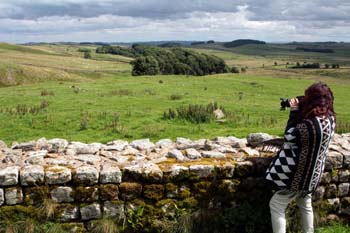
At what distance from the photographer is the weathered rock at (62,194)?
6.01 metres

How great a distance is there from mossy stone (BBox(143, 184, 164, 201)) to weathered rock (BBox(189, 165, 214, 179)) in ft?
1.80

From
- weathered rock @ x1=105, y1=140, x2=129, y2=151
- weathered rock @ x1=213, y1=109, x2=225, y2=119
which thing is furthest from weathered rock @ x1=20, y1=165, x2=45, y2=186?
weathered rock @ x1=213, y1=109, x2=225, y2=119

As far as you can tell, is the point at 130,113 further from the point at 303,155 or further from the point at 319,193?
the point at 303,155

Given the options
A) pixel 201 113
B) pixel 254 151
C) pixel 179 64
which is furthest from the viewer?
pixel 179 64

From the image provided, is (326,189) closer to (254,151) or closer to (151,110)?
(254,151)

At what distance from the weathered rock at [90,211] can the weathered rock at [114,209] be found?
0.36 feet

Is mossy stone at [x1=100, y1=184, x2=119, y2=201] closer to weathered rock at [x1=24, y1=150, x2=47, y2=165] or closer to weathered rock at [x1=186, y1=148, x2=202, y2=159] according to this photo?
weathered rock at [x1=24, y1=150, x2=47, y2=165]

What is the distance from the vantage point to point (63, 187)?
602 centimetres

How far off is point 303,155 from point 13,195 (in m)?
4.28

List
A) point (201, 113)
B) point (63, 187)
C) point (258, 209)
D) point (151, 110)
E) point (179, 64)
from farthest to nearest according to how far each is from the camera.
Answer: point (179, 64) < point (151, 110) < point (201, 113) < point (258, 209) < point (63, 187)

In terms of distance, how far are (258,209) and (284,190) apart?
103 cm

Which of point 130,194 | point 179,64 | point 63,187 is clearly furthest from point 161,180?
point 179,64

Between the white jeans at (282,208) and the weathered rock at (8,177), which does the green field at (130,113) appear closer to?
the weathered rock at (8,177)

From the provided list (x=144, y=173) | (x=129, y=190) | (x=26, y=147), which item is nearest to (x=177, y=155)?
(x=144, y=173)
